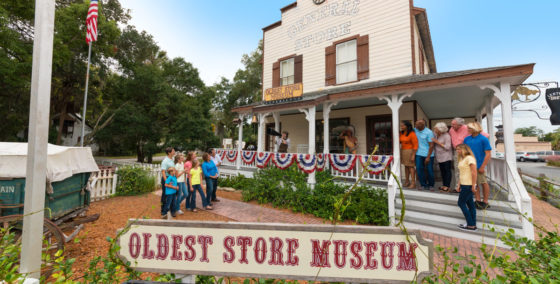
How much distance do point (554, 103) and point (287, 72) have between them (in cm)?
1122

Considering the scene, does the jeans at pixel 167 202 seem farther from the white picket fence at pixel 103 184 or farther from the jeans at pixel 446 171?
the jeans at pixel 446 171

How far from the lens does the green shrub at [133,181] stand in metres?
9.16

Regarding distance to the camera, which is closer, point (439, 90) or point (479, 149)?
point (479, 149)

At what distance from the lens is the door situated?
9.34 m

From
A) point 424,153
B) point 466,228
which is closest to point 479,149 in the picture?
point 424,153

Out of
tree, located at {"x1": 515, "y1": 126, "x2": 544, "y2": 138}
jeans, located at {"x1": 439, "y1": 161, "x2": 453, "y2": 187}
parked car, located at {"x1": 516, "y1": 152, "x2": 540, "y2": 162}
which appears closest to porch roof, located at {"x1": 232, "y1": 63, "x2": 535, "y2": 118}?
jeans, located at {"x1": 439, "y1": 161, "x2": 453, "y2": 187}

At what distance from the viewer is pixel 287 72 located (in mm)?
12344

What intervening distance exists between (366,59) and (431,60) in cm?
760

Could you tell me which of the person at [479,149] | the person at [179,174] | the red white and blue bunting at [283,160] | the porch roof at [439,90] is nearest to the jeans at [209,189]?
the person at [179,174]

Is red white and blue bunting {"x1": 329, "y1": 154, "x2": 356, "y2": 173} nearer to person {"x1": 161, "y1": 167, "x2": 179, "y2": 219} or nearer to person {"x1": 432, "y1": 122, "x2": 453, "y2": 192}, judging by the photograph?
person {"x1": 432, "y1": 122, "x2": 453, "y2": 192}

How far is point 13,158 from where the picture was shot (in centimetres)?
404

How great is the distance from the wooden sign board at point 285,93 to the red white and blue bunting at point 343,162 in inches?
133

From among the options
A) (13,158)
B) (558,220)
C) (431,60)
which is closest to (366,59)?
(431,60)

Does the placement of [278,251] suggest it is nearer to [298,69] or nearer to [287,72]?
[298,69]
